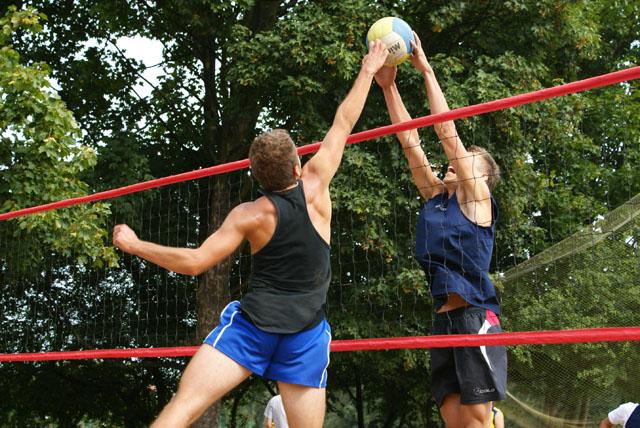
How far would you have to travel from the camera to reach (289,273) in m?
3.37

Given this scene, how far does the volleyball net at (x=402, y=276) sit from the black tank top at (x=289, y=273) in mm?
4961

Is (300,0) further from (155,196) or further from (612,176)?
(612,176)

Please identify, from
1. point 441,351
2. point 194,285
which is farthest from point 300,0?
point 441,351

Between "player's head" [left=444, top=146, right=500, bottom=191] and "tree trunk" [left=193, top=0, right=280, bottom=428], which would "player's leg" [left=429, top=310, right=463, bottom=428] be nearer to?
"player's head" [left=444, top=146, right=500, bottom=191]

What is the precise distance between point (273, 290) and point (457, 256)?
1.02m

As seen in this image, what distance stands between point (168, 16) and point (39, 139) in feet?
15.2

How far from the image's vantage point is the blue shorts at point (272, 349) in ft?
10.7

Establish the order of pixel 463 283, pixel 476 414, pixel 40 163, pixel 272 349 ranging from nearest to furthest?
pixel 272 349
pixel 476 414
pixel 463 283
pixel 40 163

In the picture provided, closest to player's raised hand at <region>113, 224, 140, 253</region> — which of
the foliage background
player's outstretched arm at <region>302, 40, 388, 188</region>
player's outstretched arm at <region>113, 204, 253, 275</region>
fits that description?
player's outstretched arm at <region>113, 204, 253, 275</region>

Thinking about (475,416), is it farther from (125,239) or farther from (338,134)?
(125,239)

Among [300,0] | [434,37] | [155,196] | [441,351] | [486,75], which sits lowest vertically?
[441,351]

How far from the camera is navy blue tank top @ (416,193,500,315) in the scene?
13.0 ft

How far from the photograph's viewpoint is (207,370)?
3199mm

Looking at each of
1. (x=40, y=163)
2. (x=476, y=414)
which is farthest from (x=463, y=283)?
(x=40, y=163)
